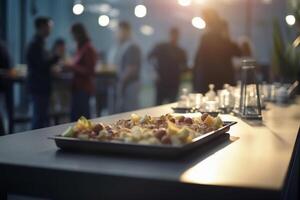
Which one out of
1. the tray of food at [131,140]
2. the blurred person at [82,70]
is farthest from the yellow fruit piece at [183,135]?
the blurred person at [82,70]

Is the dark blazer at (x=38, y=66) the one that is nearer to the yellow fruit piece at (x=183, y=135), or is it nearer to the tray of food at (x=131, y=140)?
the tray of food at (x=131, y=140)

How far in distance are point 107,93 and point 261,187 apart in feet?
21.3

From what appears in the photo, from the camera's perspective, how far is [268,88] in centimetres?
353

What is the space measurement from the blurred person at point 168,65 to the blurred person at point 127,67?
0.94 ft

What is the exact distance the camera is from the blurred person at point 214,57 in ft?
14.3

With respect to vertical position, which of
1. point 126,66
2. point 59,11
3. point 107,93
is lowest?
point 107,93

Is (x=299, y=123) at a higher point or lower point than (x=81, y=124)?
lower

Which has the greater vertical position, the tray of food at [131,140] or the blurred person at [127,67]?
the tray of food at [131,140]

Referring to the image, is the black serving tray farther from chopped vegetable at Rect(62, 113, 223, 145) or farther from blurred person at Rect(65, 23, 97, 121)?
blurred person at Rect(65, 23, 97, 121)

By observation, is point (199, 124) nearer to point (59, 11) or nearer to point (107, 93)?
point (107, 93)

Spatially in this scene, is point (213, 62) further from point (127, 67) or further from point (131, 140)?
point (131, 140)

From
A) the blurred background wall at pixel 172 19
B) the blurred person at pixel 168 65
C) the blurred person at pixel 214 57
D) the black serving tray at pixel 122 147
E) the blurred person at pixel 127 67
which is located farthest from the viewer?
the blurred background wall at pixel 172 19

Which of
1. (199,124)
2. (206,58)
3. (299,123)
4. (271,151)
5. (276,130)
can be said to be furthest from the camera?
(206,58)

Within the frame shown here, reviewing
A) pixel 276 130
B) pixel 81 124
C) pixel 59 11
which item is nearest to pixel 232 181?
pixel 81 124
